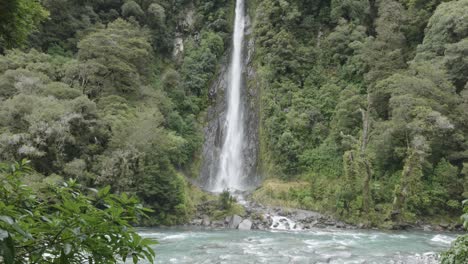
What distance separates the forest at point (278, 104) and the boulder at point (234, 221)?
9.99 feet

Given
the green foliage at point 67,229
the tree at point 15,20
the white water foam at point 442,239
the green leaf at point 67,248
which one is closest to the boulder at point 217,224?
the white water foam at point 442,239

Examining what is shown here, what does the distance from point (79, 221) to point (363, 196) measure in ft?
73.6

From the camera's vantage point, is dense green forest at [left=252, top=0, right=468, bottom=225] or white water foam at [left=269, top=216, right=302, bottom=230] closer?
white water foam at [left=269, top=216, right=302, bottom=230]

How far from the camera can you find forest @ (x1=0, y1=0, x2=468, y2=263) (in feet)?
65.4

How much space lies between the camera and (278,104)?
3134cm

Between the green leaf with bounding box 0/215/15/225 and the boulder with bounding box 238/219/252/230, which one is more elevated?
the green leaf with bounding box 0/215/15/225

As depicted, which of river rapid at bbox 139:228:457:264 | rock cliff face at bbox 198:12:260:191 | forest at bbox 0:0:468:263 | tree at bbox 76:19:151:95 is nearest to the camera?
river rapid at bbox 139:228:457:264

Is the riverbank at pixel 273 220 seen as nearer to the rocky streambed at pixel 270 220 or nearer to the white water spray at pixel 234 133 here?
the rocky streambed at pixel 270 220

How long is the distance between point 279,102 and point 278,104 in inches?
10.7

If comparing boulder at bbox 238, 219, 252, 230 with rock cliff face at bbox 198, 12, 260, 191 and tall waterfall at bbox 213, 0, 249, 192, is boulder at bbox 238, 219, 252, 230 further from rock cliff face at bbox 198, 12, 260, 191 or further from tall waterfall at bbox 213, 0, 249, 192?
rock cliff face at bbox 198, 12, 260, 191

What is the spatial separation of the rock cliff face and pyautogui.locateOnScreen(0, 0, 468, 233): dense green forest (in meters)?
0.78

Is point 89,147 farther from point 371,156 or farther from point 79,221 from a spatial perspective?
point 79,221

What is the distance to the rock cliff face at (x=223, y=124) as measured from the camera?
1212 inches

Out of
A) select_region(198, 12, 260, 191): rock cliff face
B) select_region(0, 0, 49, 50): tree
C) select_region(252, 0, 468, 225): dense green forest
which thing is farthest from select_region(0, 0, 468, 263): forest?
select_region(0, 0, 49, 50): tree
